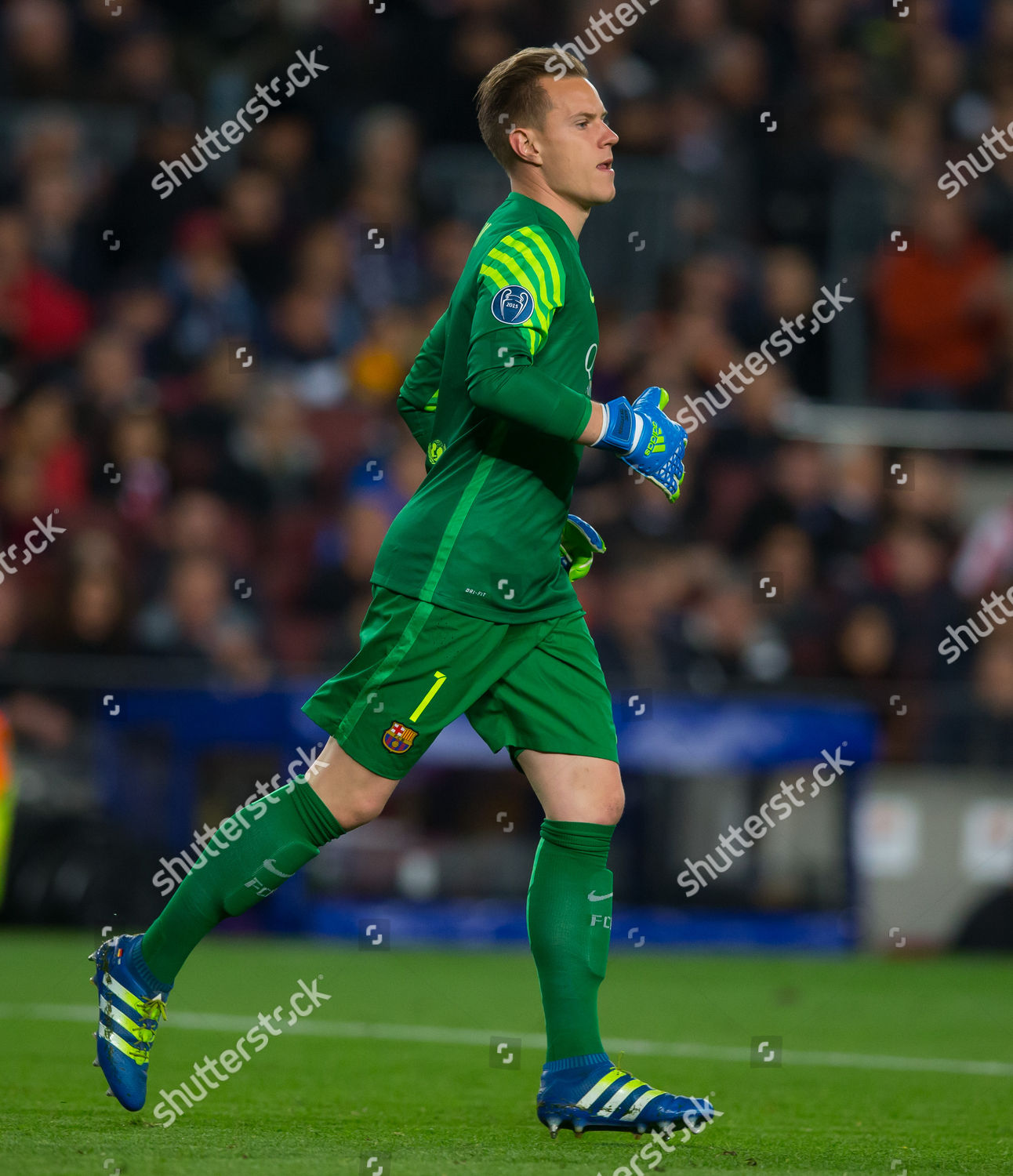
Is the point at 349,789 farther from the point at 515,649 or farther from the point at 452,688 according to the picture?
the point at 515,649

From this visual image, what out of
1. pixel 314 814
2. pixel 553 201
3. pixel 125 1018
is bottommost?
pixel 125 1018

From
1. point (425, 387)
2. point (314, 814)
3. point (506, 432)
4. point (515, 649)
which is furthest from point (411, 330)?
point (314, 814)

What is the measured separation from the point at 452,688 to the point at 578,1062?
807 millimetres

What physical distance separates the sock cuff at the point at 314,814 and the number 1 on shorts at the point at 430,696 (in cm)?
26

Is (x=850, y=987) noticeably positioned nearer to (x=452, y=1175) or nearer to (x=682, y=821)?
(x=682, y=821)

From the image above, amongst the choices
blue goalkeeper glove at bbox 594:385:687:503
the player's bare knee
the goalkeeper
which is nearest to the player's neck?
the goalkeeper

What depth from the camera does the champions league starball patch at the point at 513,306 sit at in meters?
3.93

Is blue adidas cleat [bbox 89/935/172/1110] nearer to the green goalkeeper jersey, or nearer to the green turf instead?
the green turf

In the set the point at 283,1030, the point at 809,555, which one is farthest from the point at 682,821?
the point at 283,1030

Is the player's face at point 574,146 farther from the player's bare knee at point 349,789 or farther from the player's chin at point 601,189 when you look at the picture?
the player's bare knee at point 349,789

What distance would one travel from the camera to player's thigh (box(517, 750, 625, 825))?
13.4ft

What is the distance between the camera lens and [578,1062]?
3.99 metres

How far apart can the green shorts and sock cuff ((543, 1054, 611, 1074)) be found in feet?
2.03

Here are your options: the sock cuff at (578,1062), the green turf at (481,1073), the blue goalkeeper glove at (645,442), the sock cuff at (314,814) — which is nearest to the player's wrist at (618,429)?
the blue goalkeeper glove at (645,442)
